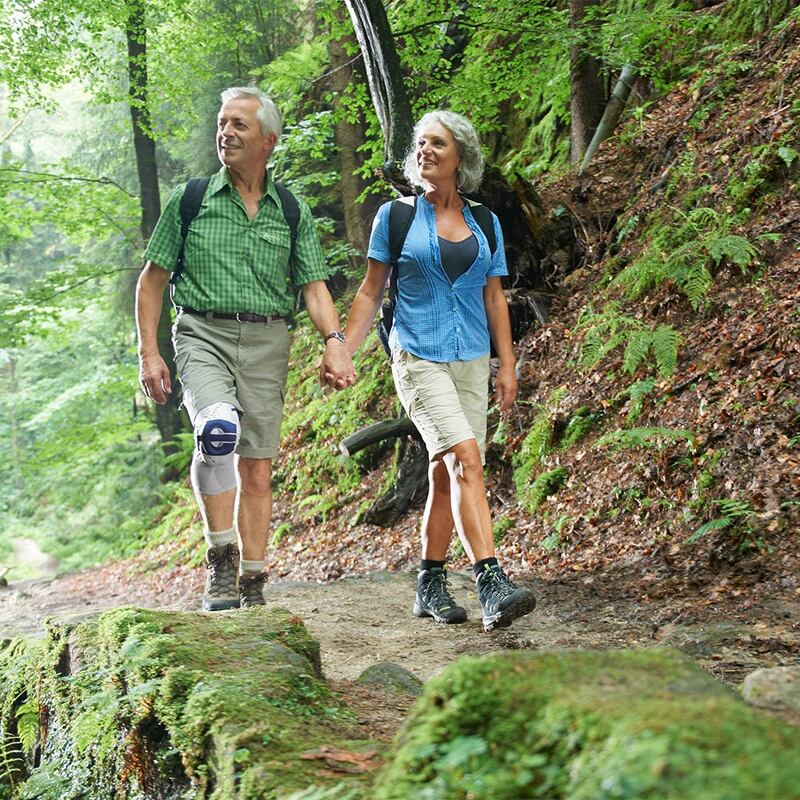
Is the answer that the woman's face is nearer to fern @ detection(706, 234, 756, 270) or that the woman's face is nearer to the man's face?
the man's face

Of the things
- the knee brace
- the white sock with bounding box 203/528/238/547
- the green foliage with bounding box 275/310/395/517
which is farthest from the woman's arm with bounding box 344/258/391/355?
the green foliage with bounding box 275/310/395/517

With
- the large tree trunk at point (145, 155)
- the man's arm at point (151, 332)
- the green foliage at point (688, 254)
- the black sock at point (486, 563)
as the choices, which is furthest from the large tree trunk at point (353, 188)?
the black sock at point (486, 563)

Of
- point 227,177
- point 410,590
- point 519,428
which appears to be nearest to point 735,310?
point 519,428

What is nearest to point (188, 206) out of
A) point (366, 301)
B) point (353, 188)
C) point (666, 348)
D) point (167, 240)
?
point (167, 240)

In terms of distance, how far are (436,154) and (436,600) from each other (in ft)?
8.40

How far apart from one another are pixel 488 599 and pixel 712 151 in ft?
19.2

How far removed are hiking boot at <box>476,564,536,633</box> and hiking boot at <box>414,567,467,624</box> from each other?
0.35 metres

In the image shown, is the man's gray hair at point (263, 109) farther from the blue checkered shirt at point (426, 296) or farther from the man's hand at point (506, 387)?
the man's hand at point (506, 387)

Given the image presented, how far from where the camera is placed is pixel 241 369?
4.62 meters

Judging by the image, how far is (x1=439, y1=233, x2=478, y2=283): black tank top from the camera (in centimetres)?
470

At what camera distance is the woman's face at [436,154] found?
474cm

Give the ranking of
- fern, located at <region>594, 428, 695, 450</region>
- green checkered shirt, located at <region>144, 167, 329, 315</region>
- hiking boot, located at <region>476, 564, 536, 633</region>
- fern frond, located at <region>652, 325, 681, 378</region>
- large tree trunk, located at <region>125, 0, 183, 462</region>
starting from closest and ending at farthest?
hiking boot, located at <region>476, 564, 536, 633</region>
green checkered shirt, located at <region>144, 167, 329, 315</region>
fern, located at <region>594, 428, 695, 450</region>
fern frond, located at <region>652, 325, 681, 378</region>
large tree trunk, located at <region>125, 0, 183, 462</region>

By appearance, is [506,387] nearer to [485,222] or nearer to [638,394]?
[485,222]

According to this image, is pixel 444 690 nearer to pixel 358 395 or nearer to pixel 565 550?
pixel 565 550
